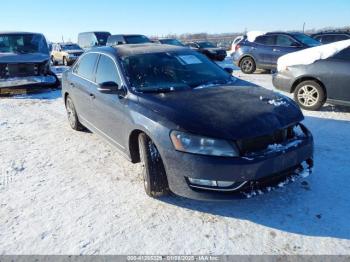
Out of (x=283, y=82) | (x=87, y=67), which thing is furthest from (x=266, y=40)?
(x=87, y=67)

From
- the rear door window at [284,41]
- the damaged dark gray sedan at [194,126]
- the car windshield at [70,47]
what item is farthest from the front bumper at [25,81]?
the car windshield at [70,47]

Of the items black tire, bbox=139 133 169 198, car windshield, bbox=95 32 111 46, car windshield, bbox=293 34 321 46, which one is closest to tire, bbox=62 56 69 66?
car windshield, bbox=95 32 111 46

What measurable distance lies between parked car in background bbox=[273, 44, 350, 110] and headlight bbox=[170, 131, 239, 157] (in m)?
4.33

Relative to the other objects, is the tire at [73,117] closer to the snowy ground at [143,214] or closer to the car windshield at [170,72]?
the snowy ground at [143,214]

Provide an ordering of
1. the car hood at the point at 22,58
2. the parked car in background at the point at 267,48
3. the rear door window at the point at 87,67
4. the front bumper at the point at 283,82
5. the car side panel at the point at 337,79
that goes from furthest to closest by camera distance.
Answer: the parked car in background at the point at 267,48 → the car hood at the point at 22,58 → the front bumper at the point at 283,82 → the car side panel at the point at 337,79 → the rear door window at the point at 87,67

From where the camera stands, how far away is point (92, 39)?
22.8m

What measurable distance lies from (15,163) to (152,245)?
114 inches

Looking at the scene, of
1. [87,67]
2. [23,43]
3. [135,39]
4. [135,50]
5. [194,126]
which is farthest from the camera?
[135,39]

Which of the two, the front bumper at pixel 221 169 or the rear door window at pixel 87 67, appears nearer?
the front bumper at pixel 221 169

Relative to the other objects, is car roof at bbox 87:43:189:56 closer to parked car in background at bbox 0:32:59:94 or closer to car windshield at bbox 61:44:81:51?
parked car in background at bbox 0:32:59:94

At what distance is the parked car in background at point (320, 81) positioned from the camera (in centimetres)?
631

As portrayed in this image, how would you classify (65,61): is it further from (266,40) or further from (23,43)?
(266,40)

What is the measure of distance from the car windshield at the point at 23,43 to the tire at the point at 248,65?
7.57 m

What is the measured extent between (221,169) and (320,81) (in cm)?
457
